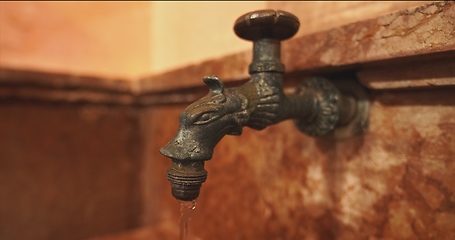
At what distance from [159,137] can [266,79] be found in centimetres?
63

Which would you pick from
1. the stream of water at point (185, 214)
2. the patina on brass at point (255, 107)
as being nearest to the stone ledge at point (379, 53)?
the patina on brass at point (255, 107)

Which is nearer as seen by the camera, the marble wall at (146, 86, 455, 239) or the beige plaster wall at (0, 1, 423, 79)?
the marble wall at (146, 86, 455, 239)

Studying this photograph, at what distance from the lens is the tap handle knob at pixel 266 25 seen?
1.44ft

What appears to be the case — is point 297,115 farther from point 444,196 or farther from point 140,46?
point 140,46

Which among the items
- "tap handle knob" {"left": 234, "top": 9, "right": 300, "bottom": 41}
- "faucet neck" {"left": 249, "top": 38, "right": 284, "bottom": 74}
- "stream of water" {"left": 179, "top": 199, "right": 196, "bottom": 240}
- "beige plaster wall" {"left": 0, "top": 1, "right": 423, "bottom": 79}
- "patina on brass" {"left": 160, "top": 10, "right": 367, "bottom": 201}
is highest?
"beige plaster wall" {"left": 0, "top": 1, "right": 423, "bottom": 79}

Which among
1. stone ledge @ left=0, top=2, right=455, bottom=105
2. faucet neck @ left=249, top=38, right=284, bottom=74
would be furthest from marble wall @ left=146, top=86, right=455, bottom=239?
faucet neck @ left=249, top=38, right=284, bottom=74

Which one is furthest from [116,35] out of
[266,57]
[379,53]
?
[379,53]

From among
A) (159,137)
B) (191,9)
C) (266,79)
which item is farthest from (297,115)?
(159,137)

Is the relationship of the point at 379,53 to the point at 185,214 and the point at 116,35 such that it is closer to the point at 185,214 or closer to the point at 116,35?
the point at 185,214

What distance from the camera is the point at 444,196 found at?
18.6 inches

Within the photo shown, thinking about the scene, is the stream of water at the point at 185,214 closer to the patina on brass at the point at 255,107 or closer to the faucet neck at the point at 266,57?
the patina on brass at the point at 255,107

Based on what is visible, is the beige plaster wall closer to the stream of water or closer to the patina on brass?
the patina on brass

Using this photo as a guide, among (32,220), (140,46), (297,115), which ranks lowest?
(32,220)

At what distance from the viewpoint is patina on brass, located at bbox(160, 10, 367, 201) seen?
399mm
